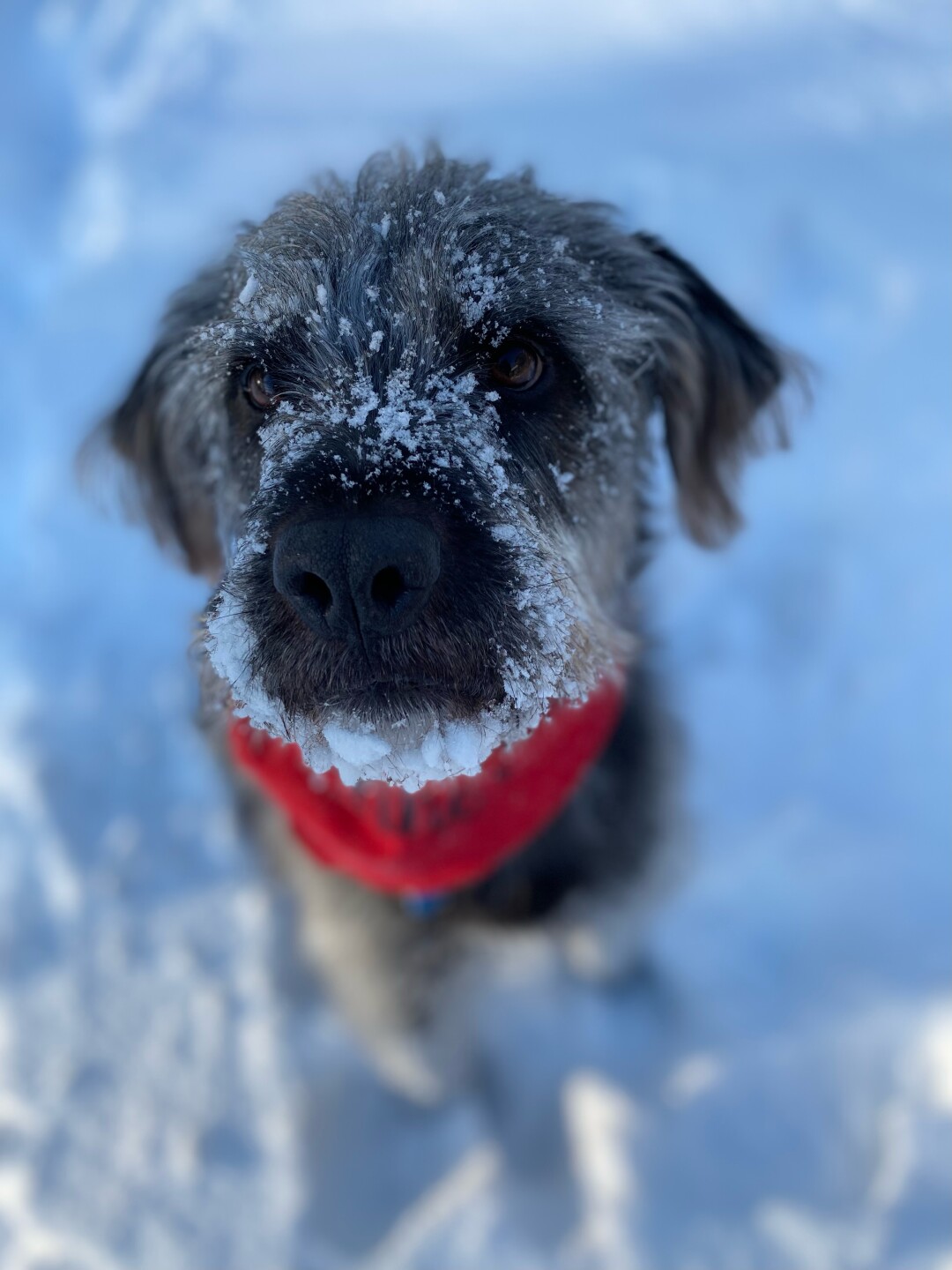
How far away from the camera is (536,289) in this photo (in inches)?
71.1

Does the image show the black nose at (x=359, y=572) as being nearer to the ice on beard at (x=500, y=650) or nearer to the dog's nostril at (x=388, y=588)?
the dog's nostril at (x=388, y=588)

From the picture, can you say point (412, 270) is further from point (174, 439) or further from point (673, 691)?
point (673, 691)

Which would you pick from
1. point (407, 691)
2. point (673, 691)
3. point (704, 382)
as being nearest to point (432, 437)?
point (407, 691)

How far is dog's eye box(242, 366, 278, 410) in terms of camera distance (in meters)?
1.90

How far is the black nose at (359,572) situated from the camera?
143cm

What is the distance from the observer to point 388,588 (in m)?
1.46

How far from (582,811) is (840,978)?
42.7 inches

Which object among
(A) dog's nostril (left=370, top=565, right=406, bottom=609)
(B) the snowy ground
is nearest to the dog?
(A) dog's nostril (left=370, top=565, right=406, bottom=609)

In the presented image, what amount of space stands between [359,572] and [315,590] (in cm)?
11

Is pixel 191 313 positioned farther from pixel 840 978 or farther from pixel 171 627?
pixel 840 978

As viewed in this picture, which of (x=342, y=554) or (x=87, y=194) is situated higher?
(x=87, y=194)

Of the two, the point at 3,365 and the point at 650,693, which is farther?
the point at 3,365

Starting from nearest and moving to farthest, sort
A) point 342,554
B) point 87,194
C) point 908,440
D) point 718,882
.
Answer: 1. point 342,554
2. point 718,882
3. point 908,440
4. point 87,194

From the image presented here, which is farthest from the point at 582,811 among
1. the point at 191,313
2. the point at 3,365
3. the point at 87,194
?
the point at 87,194
